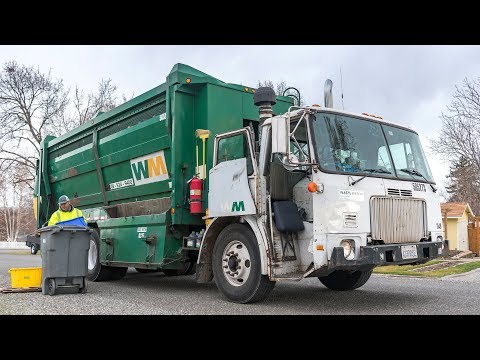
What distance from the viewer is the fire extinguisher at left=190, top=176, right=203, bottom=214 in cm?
737

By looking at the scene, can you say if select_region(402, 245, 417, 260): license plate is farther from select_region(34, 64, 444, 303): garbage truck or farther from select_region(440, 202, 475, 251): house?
select_region(440, 202, 475, 251): house

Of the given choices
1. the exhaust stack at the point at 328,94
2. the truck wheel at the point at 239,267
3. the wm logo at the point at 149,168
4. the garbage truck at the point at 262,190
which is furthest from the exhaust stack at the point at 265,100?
the wm logo at the point at 149,168

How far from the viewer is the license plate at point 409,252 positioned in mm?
6027

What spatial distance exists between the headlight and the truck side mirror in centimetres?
123

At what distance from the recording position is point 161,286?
9148 millimetres

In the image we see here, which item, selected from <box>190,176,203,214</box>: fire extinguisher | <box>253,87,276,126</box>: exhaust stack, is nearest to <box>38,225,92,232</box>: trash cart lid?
<box>190,176,203,214</box>: fire extinguisher

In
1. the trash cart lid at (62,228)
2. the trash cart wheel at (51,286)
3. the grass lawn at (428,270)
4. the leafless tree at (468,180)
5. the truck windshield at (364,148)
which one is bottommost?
the grass lawn at (428,270)

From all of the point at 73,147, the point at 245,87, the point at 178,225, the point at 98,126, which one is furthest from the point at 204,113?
the point at 73,147

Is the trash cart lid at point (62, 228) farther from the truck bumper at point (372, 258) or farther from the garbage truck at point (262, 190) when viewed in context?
the truck bumper at point (372, 258)

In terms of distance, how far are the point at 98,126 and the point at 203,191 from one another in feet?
12.0

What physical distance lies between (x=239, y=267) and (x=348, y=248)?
155cm

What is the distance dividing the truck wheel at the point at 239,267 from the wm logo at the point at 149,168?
1767mm

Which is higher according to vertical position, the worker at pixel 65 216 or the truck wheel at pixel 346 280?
the worker at pixel 65 216

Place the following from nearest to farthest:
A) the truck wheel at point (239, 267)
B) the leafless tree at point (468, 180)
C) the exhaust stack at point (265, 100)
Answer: the truck wheel at point (239, 267) → the exhaust stack at point (265, 100) → the leafless tree at point (468, 180)
